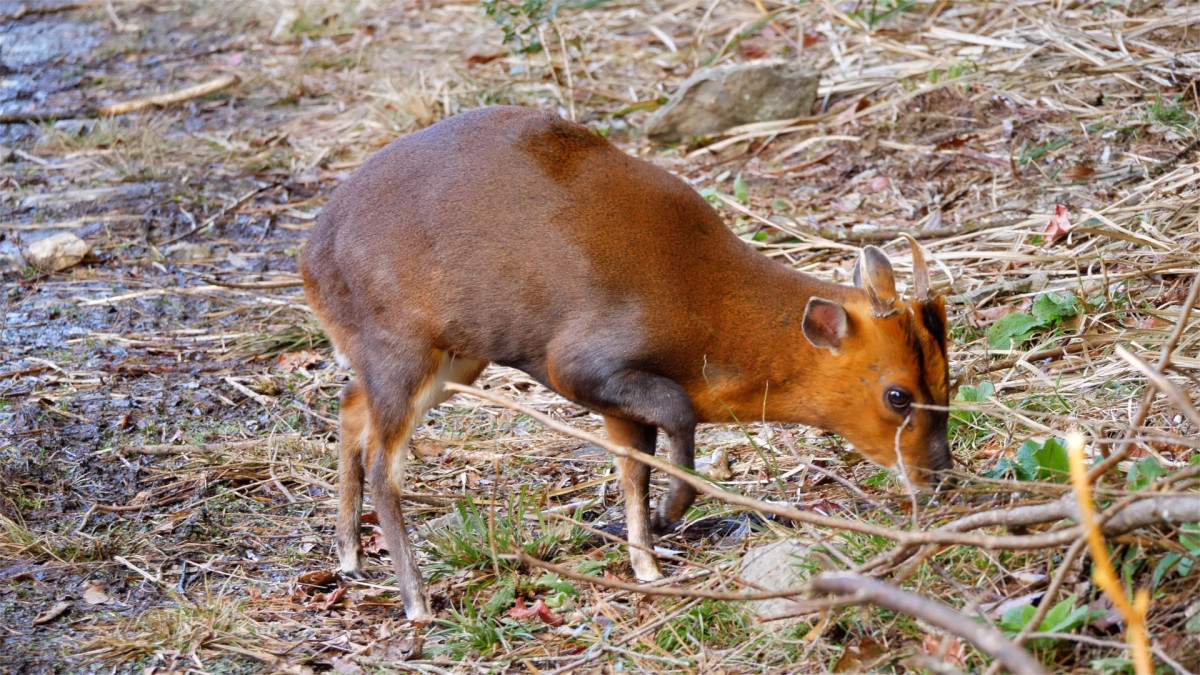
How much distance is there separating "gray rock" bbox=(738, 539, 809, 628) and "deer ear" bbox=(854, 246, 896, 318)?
0.87 meters

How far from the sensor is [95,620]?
4.42 m

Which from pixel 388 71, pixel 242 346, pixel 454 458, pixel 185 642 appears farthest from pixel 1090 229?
pixel 388 71

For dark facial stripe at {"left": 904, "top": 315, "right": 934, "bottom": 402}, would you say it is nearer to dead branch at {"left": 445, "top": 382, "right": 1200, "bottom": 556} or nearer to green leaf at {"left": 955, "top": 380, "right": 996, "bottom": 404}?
green leaf at {"left": 955, "top": 380, "right": 996, "bottom": 404}

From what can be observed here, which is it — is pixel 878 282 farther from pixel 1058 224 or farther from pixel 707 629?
pixel 1058 224

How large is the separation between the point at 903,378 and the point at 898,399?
80 millimetres

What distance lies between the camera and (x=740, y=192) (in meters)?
7.68

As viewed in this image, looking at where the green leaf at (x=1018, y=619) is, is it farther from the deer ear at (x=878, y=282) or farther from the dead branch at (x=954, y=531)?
the deer ear at (x=878, y=282)

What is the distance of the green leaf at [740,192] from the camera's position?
7.66 metres

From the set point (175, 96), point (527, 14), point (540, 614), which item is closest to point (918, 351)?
point (540, 614)

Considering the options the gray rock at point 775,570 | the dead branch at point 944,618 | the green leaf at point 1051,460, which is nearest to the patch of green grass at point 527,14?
the gray rock at point 775,570

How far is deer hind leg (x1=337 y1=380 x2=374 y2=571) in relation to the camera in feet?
16.2

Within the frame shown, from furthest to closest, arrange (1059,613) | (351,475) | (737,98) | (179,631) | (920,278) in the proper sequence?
(737,98)
(351,475)
(920,278)
(179,631)
(1059,613)

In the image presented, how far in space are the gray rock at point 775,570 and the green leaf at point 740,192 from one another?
12.4 ft

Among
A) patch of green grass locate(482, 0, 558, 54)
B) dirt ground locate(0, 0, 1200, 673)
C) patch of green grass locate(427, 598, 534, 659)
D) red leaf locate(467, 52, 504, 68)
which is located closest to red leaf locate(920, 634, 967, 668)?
dirt ground locate(0, 0, 1200, 673)
